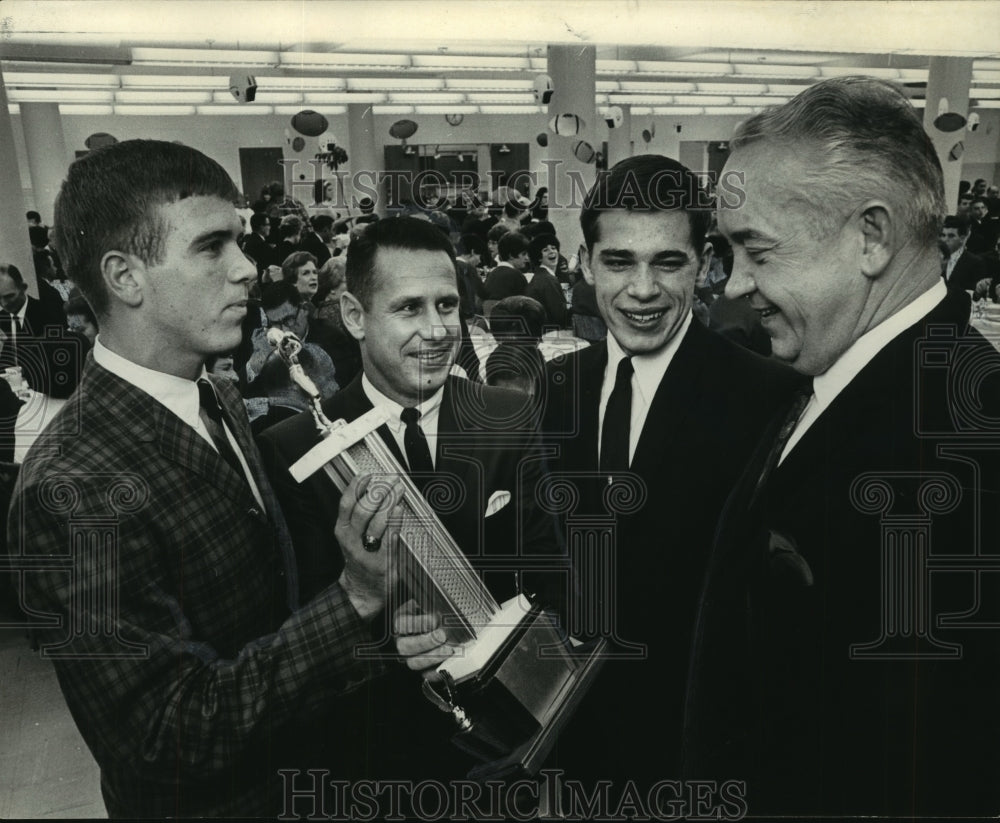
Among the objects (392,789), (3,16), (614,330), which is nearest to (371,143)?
(614,330)

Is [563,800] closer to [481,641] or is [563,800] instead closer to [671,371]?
[481,641]

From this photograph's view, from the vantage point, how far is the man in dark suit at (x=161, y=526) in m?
2.00

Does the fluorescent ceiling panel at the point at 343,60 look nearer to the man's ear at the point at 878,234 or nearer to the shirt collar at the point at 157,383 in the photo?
the shirt collar at the point at 157,383

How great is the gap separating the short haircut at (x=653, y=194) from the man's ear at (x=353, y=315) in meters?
0.60

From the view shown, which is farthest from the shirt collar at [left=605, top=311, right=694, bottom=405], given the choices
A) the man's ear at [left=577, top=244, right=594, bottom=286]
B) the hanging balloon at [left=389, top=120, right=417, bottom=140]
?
the hanging balloon at [left=389, top=120, right=417, bottom=140]

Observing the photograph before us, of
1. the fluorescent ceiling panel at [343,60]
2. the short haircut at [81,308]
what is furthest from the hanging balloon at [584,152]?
the short haircut at [81,308]

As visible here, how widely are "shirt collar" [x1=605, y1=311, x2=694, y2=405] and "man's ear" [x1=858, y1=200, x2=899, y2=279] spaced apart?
0.45 m

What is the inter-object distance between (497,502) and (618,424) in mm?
377

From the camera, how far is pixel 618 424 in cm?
231

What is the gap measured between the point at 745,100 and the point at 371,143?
98cm

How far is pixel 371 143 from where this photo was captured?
7.68ft

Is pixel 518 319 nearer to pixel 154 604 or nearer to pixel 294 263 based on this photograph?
pixel 294 263

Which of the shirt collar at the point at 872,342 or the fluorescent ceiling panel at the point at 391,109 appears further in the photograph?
the fluorescent ceiling panel at the point at 391,109

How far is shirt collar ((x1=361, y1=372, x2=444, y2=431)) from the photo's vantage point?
2.28m
